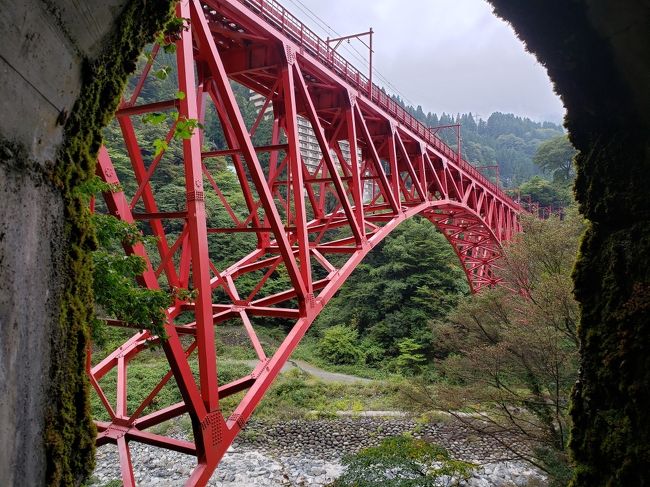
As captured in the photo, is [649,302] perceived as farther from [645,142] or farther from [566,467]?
[566,467]

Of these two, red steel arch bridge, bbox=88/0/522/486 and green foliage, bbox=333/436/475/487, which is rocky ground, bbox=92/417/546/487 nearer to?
green foliage, bbox=333/436/475/487

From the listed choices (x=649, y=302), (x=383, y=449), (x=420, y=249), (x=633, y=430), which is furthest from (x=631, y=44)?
(x=420, y=249)

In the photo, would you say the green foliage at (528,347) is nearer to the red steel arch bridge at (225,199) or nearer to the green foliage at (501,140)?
the red steel arch bridge at (225,199)

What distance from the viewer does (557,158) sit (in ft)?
147

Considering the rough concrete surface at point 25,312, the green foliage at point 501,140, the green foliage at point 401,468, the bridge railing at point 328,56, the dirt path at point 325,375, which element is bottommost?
the dirt path at point 325,375

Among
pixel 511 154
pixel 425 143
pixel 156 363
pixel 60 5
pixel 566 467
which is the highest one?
pixel 511 154

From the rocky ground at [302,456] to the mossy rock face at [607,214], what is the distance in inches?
366

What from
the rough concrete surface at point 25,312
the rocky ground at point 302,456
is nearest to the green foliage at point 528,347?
the rocky ground at point 302,456

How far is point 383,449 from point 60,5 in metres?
10.4

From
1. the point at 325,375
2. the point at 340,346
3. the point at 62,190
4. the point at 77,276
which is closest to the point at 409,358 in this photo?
the point at 340,346

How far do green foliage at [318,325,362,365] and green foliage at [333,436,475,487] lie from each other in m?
13.2

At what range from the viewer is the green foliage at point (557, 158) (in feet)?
144

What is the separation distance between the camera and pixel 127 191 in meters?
25.7

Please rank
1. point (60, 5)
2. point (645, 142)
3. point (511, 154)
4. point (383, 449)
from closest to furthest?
1. point (60, 5)
2. point (645, 142)
3. point (383, 449)
4. point (511, 154)
